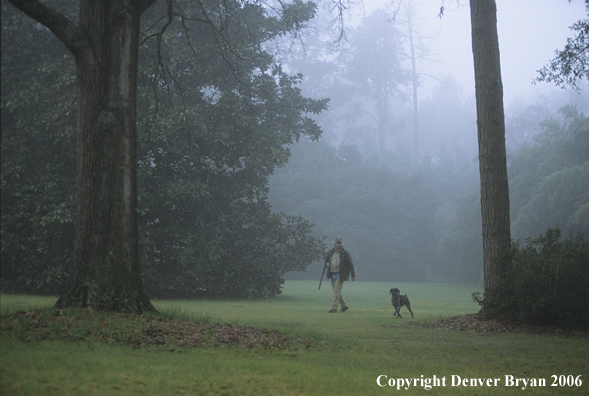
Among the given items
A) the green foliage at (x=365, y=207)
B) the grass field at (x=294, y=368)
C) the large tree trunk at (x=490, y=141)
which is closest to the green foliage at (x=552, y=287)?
the large tree trunk at (x=490, y=141)

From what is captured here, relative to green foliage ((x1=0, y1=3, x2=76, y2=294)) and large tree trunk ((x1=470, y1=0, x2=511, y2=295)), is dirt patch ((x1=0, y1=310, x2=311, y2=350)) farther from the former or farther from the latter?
green foliage ((x1=0, y1=3, x2=76, y2=294))

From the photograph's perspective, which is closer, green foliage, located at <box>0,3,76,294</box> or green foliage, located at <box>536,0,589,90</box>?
green foliage, located at <box>536,0,589,90</box>

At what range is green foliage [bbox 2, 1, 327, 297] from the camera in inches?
630

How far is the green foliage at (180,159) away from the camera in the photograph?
16.0 metres

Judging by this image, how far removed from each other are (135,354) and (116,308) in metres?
2.27

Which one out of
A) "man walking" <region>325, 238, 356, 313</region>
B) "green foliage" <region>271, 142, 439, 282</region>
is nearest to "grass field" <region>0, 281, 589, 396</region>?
"man walking" <region>325, 238, 356, 313</region>

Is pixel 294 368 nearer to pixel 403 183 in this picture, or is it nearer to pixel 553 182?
pixel 553 182

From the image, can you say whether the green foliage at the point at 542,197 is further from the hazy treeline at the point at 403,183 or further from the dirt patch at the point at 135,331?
the dirt patch at the point at 135,331

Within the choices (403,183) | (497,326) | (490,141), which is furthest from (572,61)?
(403,183)

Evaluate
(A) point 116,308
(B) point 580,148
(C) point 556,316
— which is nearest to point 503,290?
(C) point 556,316

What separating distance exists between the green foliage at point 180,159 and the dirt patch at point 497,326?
7.61m

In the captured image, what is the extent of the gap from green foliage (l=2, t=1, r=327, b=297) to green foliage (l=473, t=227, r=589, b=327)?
8086 mm

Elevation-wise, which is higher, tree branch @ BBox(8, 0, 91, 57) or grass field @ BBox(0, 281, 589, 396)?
tree branch @ BBox(8, 0, 91, 57)

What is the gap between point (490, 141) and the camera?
448 inches
